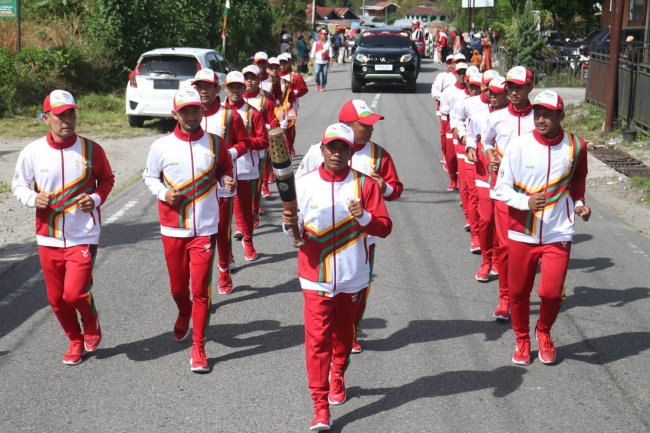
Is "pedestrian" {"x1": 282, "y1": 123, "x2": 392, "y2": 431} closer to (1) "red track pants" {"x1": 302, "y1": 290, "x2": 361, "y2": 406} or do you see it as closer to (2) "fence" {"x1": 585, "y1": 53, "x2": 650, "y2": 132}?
(1) "red track pants" {"x1": 302, "y1": 290, "x2": 361, "y2": 406}

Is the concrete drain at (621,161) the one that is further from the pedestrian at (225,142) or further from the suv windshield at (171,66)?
the pedestrian at (225,142)

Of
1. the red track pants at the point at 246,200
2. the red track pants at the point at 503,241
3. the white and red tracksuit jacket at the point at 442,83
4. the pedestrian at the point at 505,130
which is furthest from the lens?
the white and red tracksuit jacket at the point at 442,83


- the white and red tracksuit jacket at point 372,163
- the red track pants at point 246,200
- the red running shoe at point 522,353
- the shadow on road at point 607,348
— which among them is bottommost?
the shadow on road at point 607,348

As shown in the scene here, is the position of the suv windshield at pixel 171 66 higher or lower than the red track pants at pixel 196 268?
higher

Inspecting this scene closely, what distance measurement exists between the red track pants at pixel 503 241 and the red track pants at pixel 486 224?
1.01 meters

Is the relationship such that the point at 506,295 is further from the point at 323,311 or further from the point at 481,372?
the point at 323,311

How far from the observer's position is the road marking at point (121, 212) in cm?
1191

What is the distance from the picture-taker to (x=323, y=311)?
18.7 feet

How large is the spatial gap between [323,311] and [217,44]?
3299 centimetres

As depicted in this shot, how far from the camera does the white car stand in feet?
64.3

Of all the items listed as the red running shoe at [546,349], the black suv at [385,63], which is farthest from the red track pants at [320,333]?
the black suv at [385,63]

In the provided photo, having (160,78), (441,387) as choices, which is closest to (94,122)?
(160,78)

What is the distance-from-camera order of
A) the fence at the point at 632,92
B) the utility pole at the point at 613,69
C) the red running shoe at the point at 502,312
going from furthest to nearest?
the utility pole at the point at 613,69 < the fence at the point at 632,92 < the red running shoe at the point at 502,312

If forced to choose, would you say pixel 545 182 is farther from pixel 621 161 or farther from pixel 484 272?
Result: pixel 621 161
